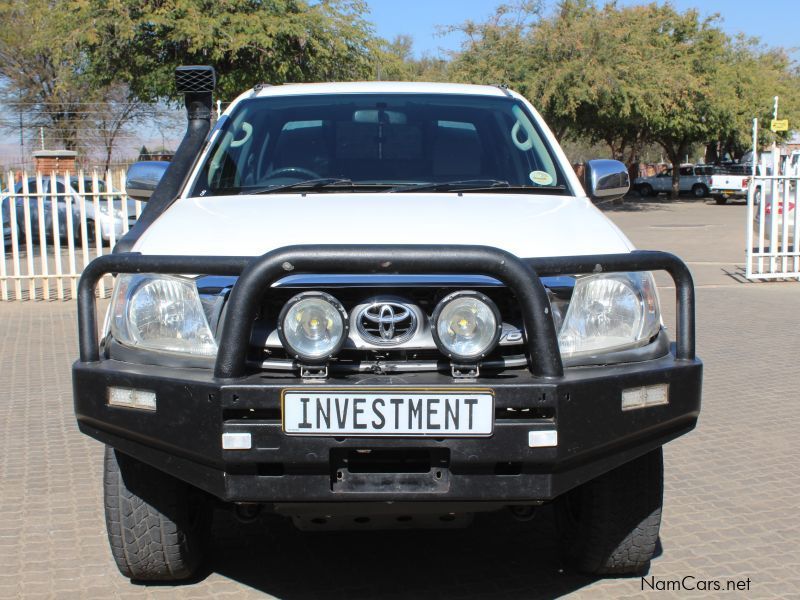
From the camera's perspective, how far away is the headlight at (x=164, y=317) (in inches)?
121

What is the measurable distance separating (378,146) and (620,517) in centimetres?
198

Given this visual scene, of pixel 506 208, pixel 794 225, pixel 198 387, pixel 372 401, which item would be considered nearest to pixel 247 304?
pixel 198 387

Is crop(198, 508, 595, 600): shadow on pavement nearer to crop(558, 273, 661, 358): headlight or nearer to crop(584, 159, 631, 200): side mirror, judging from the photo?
crop(558, 273, 661, 358): headlight

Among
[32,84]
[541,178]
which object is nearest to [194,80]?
[541,178]

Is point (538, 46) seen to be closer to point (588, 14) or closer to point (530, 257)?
point (588, 14)

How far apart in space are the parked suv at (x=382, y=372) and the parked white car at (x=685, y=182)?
158 feet

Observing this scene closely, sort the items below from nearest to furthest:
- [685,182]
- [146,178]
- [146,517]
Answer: [146,517]
[146,178]
[685,182]

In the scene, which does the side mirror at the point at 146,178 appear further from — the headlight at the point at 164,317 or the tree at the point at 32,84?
the tree at the point at 32,84

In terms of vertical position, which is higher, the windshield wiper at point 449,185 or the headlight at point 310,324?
the windshield wiper at point 449,185

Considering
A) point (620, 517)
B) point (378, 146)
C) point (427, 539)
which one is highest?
point (378, 146)

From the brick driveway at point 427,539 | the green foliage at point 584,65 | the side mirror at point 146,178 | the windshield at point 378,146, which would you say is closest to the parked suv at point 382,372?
the brick driveway at point 427,539

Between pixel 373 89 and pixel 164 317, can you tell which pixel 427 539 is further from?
pixel 373 89

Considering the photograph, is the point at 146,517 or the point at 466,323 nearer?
the point at 466,323

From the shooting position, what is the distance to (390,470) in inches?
117
